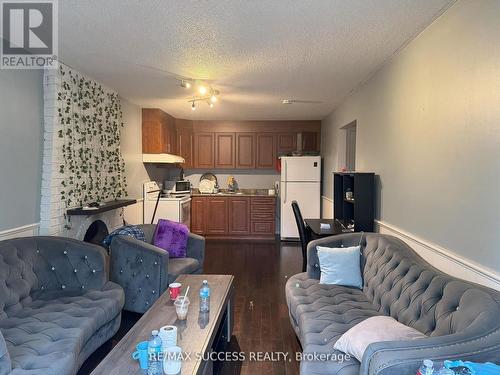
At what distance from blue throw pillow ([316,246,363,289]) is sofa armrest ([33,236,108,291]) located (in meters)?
1.85

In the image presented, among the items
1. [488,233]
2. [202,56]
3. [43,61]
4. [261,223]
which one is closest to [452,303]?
[488,233]

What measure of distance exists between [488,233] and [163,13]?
235cm

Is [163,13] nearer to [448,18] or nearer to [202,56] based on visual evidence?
[202,56]

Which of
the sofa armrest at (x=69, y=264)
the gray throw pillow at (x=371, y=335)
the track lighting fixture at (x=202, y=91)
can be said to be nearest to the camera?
the gray throw pillow at (x=371, y=335)

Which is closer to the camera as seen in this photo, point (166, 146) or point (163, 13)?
point (163, 13)

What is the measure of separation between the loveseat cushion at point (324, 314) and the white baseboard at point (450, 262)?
53 cm

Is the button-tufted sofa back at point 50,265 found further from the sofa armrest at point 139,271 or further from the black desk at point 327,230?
the black desk at point 327,230

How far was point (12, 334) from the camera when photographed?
1.98m

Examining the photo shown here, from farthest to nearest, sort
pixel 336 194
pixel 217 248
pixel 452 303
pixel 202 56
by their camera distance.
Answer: pixel 217 248, pixel 336 194, pixel 202 56, pixel 452 303

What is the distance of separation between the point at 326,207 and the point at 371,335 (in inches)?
182

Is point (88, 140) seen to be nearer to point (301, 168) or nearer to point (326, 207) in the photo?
point (301, 168)

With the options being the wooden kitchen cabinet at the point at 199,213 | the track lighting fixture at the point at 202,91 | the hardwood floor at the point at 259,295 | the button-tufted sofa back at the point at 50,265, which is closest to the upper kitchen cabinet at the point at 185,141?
the wooden kitchen cabinet at the point at 199,213

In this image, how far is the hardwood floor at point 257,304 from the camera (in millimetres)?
2486

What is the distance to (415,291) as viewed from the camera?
2.02 metres
